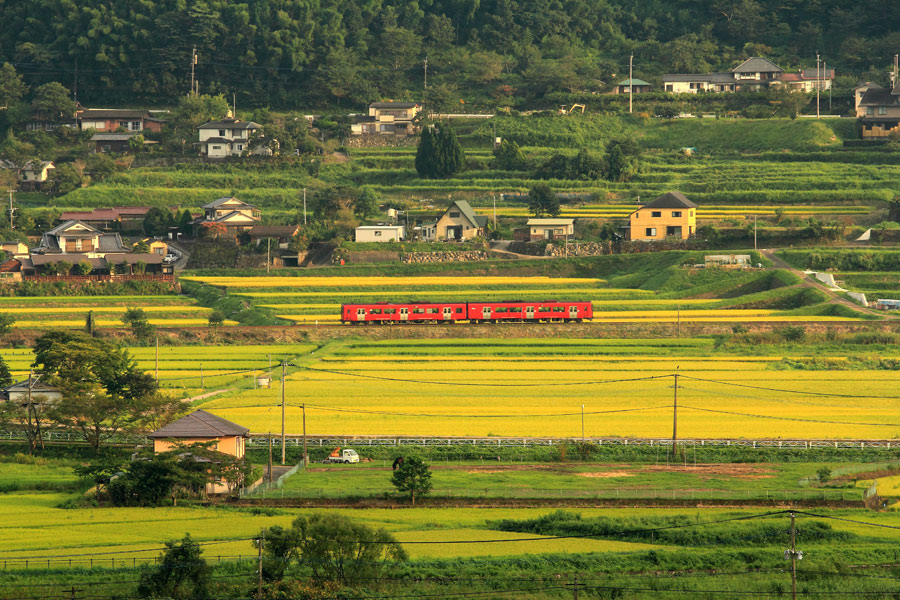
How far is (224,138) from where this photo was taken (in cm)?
9306

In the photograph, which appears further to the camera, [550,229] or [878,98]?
[878,98]

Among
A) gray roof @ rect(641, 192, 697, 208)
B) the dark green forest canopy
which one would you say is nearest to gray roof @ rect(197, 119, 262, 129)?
the dark green forest canopy

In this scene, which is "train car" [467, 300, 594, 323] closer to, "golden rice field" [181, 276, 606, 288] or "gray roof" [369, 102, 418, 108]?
"golden rice field" [181, 276, 606, 288]

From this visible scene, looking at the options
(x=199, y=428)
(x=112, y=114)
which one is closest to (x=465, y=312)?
(x=199, y=428)

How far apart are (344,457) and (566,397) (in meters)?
10.3

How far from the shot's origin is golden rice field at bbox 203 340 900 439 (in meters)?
43.5

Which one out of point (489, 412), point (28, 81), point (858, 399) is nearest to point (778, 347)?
point (858, 399)

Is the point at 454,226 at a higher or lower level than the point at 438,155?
lower

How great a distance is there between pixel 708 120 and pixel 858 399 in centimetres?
5017

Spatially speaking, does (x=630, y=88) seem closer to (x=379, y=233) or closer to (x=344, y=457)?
(x=379, y=233)

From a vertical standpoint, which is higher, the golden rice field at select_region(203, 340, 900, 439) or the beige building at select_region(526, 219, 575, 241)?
the beige building at select_region(526, 219, 575, 241)

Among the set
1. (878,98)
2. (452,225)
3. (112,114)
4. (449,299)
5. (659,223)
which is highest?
(878,98)

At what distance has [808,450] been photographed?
40.2 m

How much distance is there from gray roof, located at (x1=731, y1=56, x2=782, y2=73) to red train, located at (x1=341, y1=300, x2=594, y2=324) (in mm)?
43203
